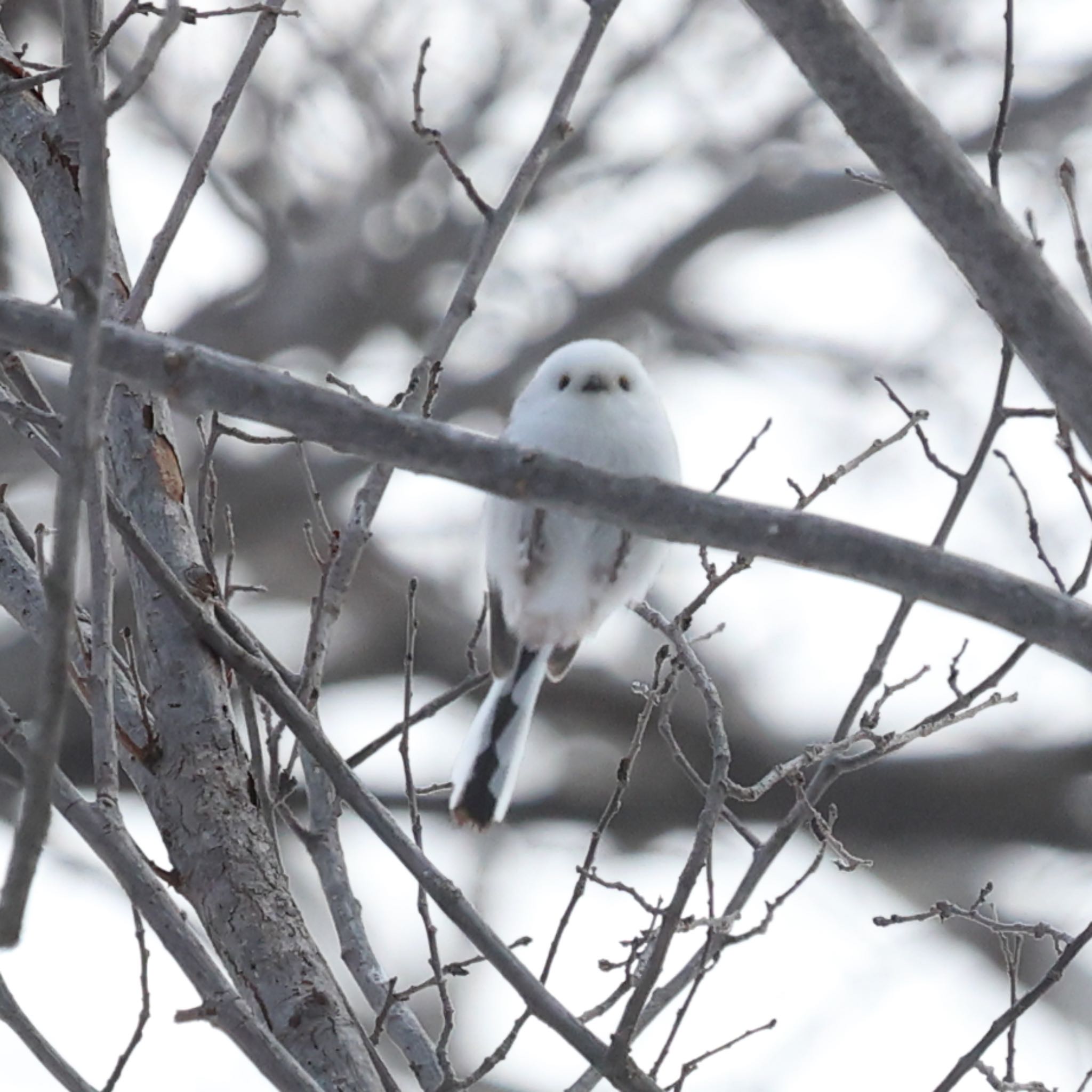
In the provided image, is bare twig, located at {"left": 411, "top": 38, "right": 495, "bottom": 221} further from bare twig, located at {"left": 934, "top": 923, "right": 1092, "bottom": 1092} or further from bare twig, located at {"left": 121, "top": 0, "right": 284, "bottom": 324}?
bare twig, located at {"left": 934, "top": 923, "right": 1092, "bottom": 1092}

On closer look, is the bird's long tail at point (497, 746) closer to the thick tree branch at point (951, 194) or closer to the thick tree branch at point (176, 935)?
the thick tree branch at point (176, 935)

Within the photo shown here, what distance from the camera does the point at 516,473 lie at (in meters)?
1.34

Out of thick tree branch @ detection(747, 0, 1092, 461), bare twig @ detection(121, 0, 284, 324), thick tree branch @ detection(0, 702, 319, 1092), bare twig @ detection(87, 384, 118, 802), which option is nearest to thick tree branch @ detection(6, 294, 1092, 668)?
thick tree branch @ detection(747, 0, 1092, 461)

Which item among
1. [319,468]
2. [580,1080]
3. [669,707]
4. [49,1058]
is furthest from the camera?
[319,468]

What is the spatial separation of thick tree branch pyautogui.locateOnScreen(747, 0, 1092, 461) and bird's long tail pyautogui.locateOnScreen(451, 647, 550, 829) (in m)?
1.35

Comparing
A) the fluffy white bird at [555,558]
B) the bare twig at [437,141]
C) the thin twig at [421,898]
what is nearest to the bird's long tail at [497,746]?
the fluffy white bird at [555,558]

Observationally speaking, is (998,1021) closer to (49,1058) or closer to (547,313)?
(49,1058)

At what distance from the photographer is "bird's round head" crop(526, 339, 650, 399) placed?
99.3 inches

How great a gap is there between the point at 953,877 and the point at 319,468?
7.16ft

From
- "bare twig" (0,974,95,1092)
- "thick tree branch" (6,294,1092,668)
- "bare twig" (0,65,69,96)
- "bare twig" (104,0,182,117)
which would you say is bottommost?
"bare twig" (0,974,95,1092)

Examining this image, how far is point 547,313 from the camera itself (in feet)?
18.5

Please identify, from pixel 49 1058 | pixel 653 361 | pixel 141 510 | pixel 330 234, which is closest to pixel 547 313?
pixel 653 361

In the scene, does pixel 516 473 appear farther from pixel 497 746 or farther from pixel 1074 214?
pixel 497 746

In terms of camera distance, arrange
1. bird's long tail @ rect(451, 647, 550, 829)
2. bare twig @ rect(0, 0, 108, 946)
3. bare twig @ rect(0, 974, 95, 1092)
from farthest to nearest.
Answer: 1. bird's long tail @ rect(451, 647, 550, 829)
2. bare twig @ rect(0, 974, 95, 1092)
3. bare twig @ rect(0, 0, 108, 946)
